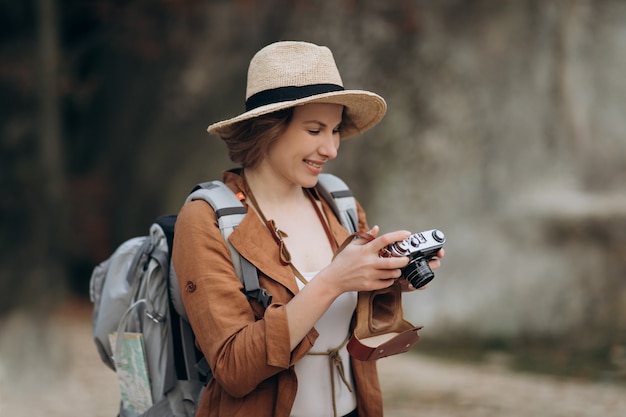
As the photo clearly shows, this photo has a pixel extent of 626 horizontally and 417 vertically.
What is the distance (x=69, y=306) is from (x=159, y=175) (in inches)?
61.4

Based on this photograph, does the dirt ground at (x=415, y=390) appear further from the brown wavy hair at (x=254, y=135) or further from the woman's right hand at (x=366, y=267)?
the woman's right hand at (x=366, y=267)

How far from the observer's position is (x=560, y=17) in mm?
6402

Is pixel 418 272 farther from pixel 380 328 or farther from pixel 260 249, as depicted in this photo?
pixel 260 249

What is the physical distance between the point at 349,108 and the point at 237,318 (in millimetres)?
740

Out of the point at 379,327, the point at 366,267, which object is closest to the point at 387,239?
the point at 366,267

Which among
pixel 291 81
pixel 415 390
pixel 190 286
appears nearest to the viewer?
pixel 190 286

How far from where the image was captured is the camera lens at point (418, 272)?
1.84 meters

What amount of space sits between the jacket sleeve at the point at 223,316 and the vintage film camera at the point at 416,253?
31 cm

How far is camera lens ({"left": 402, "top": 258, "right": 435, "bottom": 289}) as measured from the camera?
1842mm

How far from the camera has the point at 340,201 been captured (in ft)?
7.66

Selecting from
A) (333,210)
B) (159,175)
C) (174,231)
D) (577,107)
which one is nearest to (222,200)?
(174,231)

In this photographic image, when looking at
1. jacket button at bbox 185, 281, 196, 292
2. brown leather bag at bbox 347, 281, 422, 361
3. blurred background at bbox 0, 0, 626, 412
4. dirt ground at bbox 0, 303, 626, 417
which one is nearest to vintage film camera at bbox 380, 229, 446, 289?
brown leather bag at bbox 347, 281, 422, 361

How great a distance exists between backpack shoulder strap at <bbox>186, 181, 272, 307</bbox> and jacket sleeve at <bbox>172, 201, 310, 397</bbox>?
2cm

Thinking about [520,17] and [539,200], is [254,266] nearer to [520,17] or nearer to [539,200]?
[539,200]
